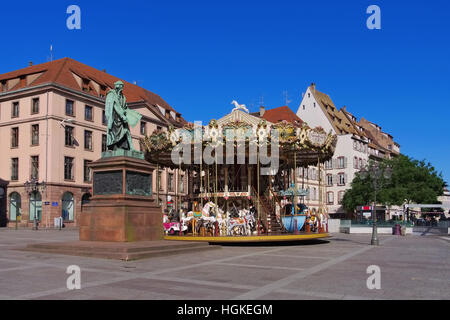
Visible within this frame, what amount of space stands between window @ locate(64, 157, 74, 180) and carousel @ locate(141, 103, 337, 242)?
73.6ft

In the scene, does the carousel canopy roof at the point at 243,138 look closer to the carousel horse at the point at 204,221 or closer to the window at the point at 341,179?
the carousel horse at the point at 204,221

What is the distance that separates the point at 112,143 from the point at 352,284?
11216mm

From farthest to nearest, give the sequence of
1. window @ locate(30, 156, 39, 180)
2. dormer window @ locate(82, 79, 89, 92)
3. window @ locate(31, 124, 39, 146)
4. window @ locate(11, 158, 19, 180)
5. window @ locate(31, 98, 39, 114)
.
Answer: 1. dormer window @ locate(82, 79, 89, 92)
2. window @ locate(11, 158, 19, 180)
3. window @ locate(31, 98, 39, 114)
4. window @ locate(31, 124, 39, 146)
5. window @ locate(30, 156, 39, 180)

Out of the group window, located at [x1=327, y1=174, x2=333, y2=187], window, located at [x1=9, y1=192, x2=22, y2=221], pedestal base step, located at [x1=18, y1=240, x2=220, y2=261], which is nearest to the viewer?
pedestal base step, located at [x1=18, y1=240, x2=220, y2=261]

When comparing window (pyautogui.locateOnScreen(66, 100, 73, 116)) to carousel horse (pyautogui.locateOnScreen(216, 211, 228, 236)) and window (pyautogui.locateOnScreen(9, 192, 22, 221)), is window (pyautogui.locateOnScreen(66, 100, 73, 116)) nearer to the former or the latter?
window (pyautogui.locateOnScreen(9, 192, 22, 221))

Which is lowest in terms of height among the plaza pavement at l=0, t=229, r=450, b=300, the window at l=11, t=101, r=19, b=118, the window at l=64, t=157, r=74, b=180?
the plaza pavement at l=0, t=229, r=450, b=300

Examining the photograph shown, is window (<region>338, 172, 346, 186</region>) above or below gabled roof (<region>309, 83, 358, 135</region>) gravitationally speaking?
below

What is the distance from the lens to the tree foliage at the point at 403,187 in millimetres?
60469

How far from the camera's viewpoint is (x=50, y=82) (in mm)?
47562

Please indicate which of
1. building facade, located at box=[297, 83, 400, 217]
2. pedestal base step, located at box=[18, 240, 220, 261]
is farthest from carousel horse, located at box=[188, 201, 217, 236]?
building facade, located at box=[297, 83, 400, 217]

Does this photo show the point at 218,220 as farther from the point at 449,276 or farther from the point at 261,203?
the point at 449,276

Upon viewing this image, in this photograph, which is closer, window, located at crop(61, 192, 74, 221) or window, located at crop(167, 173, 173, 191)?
window, located at crop(61, 192, 74, 221)

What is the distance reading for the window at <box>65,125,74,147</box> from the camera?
49.7m
